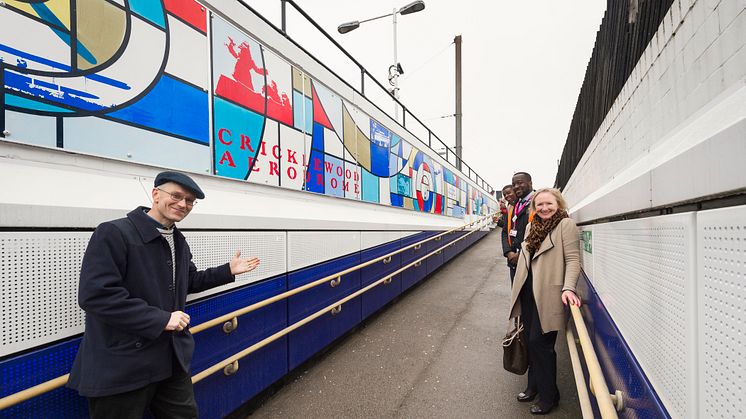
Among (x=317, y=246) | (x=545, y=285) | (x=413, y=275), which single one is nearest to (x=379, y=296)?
(x=413, y=275)

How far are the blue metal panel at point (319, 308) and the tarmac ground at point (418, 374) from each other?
0.79ft

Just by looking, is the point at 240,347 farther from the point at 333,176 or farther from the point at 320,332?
the point at 333,176

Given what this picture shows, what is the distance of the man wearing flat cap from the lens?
1.33 m

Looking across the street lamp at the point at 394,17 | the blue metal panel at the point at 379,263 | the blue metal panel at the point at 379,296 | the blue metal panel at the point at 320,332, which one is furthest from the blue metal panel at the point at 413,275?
the street lamp at the point at 394,17

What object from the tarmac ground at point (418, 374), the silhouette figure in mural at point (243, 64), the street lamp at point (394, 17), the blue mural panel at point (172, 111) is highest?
the street lamp at point (394, 17)

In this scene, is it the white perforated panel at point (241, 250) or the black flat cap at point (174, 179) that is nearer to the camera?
the black flat cap at point (174, 179)

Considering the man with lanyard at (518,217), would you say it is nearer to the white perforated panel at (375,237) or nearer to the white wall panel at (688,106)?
the white wall panel at (688,106)

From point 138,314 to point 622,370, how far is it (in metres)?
2.32

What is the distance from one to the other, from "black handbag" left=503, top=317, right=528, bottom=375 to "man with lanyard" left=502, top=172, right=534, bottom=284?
2.84 feet

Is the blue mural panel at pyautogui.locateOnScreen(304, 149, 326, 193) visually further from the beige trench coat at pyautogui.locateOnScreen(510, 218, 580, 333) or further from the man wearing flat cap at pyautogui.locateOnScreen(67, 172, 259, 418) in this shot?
the beige trench coat at pyautogui.locateOnScreen(510, 218, 580, 333)

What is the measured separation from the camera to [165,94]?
223 centimetres

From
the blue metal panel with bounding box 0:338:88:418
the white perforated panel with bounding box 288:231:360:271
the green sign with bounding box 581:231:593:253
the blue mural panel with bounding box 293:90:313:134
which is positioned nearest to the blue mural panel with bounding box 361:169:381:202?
the white perforated panel with bounding box 288:231:360:271

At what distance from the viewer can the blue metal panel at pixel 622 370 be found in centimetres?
123

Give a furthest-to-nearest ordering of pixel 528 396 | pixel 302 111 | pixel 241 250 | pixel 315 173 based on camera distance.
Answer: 1. pixel 315 173
2. pixel 302 111
3. pixel 528 396
4. pixel 241 250
